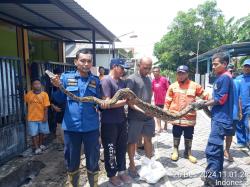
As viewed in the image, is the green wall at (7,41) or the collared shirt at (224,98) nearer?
the collared shirt at (224,98)

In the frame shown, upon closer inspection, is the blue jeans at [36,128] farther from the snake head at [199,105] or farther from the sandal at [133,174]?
the snake head at [199,105]

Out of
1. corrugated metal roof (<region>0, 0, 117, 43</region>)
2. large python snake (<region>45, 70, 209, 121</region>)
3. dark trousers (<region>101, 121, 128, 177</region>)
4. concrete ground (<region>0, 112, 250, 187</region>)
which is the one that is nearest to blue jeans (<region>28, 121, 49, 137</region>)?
concrete ground (<region>0, 112, 250, 187</region>)

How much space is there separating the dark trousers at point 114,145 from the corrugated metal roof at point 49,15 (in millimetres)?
3248

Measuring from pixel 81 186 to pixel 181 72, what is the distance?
272cm

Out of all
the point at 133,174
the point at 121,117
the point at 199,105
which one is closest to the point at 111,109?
the point at 121,117

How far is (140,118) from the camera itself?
4504 mm

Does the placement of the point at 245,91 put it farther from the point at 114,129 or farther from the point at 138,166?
the point at 114,129

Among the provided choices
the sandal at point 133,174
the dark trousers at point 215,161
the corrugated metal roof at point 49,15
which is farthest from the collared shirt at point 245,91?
the corrugated metal roof at point 49,15

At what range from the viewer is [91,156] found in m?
3.77

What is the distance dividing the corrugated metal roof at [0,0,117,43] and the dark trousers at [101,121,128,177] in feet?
10.7

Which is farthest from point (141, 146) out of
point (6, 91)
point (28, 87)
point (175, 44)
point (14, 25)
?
point (175, 44)

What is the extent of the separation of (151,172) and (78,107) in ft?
5.38

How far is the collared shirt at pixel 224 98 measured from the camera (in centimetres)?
402

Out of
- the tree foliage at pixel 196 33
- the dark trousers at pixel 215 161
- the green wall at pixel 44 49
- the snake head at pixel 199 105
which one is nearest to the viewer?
the dark trousers at pixel 215 161
